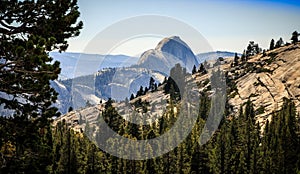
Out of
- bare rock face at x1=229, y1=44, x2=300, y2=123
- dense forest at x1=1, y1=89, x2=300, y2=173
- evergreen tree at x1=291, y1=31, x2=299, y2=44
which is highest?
evergreen tree at x1=291, y1=31, x2=299, y2=44

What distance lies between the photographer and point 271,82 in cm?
16138

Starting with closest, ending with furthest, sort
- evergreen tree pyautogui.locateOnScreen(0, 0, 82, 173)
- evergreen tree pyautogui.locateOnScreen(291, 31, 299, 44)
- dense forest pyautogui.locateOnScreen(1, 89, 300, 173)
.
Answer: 1. evergreen tree pyautogui.locateOnScreen(0, 0, 82, 173)
2. dense forest pyautogui.locateOnScreen(1, 89, 300, 173)
3. evergreen tree pyautogui.locateOnScreen(291, 31, 299, 44)

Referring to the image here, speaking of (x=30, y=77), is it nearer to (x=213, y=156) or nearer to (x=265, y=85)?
(x=213, y=156)

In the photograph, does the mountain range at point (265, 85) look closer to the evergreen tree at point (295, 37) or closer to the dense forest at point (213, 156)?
the evergreen tree at point (295, 37)

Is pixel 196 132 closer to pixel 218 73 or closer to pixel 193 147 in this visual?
pixel 193 147

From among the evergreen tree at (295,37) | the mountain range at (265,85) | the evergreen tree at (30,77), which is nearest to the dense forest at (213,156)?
the mountain range at (265,85)

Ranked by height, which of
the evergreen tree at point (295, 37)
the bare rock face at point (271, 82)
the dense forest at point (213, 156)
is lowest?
the dense forest at point (213, 156)

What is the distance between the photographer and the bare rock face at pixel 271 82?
142975 mm

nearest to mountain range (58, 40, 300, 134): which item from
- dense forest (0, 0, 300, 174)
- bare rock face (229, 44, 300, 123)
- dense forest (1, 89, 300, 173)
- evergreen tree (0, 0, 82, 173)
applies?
bare rock face (229, 44, 300, 123)

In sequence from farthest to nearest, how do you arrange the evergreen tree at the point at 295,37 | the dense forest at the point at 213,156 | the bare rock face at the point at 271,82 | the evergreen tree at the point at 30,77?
the evergreen tree at the point at 295,37 < the bare rock face at the point at 271,82 < the dense forest at the point at 213,156 < the evergreen tree at the point at 30,77

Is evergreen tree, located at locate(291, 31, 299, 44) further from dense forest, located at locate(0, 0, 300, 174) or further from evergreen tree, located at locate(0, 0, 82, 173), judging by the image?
evergreen tree, located at locate(0, 0, 82, 173)

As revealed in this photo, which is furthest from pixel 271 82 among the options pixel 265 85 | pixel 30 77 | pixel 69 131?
pixel 30 77

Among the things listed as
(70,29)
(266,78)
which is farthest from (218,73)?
(70,29)

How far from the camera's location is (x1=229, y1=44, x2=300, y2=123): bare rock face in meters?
143
